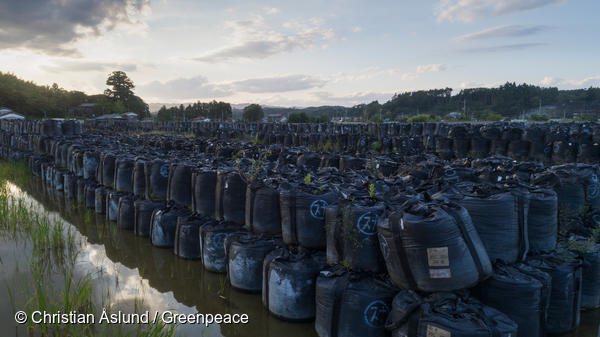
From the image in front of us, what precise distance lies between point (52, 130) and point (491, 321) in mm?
15998

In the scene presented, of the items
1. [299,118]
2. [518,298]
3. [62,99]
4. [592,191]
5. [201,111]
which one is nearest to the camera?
[518,298]

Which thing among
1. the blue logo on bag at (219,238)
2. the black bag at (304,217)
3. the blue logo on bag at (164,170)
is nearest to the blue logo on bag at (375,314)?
the black bag at (304,217)

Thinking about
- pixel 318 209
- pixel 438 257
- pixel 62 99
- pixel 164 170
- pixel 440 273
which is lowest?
pixel 440 273

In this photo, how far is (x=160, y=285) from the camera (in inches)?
155

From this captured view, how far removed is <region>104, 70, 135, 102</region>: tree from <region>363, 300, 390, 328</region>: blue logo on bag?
85.7 metres

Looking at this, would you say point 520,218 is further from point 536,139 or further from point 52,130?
point 52,130

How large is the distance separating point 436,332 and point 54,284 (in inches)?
150

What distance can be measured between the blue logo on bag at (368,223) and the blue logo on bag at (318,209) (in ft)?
1.78

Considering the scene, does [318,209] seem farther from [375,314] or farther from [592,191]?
[592,191]

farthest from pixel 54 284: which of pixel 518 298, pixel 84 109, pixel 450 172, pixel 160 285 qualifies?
pixel 84 109

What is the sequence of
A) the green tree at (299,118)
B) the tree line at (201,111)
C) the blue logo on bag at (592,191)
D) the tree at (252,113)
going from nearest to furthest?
1. the blue logo on bag at (592,191)
2. the green tree at (299,118)
3. the tree at (252,113)
4. the tree line at (201,111)

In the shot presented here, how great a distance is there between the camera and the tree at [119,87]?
7800 cm

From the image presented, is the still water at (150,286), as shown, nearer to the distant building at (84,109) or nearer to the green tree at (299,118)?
the green tree at (299,118)

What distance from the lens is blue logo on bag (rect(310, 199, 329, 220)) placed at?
125 inches
